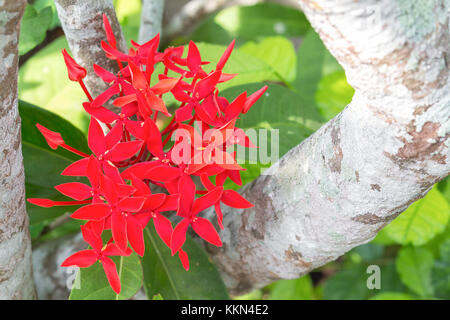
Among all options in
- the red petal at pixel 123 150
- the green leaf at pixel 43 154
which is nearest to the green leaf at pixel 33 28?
the green leaf at pixel 43 154

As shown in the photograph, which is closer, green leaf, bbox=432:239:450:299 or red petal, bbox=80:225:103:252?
red petal, bbox=80:225:103:252

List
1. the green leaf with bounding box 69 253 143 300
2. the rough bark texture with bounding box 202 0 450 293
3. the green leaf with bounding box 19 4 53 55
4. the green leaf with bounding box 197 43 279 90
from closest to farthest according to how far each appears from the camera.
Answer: the rough bark texture with bounding box 202 0 450 293 < the green leaf with bounding box 69 253 143 300 < the green leaf with bounding box 19 4 53 55 < the green leaf with bounding box 197 43 279 90

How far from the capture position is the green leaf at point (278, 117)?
86 cm

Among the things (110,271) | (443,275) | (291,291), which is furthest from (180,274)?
(443,275)

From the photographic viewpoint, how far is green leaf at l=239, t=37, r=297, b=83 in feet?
4.00

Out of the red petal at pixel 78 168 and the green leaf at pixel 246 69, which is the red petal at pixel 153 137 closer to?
the red petal at pixel 78 168

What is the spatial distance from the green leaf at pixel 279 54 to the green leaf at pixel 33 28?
1.71 feet

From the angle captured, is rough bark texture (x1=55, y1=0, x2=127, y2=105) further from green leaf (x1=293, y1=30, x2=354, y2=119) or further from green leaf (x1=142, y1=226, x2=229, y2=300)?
green leaf (x1=293, y1=30, x2=354, y2=119)

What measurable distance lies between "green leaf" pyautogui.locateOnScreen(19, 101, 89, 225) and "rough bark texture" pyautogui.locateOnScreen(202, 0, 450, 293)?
1.08ft

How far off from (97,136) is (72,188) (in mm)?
Result: 72

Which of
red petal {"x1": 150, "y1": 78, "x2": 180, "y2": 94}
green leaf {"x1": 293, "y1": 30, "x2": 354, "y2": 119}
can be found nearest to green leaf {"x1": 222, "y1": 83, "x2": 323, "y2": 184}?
green leaf {"x1": 293, "y1": 30, "x2": 354, "y2": 119}

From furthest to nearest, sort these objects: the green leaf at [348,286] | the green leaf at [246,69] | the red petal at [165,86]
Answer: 1. the green leaf at [348,286]
2. the green leaf at [246,69]
3. the red petal at [165,86]

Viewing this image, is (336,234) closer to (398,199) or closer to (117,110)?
(398,199)

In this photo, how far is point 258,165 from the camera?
837 millimetres
